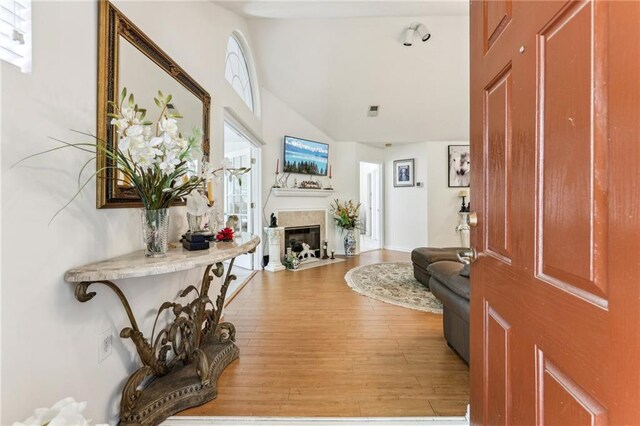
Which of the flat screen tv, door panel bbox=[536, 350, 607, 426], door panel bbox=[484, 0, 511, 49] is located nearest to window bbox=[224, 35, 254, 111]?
the flat screen tv

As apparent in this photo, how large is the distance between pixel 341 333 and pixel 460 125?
5102 millimetres

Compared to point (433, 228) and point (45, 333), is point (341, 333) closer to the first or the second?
point (45, 333)

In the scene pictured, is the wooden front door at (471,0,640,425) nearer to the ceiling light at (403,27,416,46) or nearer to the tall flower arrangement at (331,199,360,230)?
the ceiling light at (403,27,416,46)

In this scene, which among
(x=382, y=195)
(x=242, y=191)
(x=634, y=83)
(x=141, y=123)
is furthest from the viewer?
(x=382, y=195)

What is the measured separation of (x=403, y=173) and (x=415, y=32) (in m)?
3.04

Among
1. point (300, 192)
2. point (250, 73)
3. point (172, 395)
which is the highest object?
point (250, 73)

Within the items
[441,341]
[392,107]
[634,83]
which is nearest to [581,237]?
[634,83]

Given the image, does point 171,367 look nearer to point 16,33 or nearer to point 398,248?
point 16,33

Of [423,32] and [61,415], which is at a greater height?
[423,32]

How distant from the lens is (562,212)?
0.60m

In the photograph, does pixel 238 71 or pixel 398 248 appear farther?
pixel 398 248

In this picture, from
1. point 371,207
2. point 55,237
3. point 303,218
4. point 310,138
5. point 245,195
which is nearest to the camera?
point 55,237

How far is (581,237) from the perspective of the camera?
55 centimetres

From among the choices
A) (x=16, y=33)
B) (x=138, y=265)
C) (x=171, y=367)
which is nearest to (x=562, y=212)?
(x=138, y=265)
